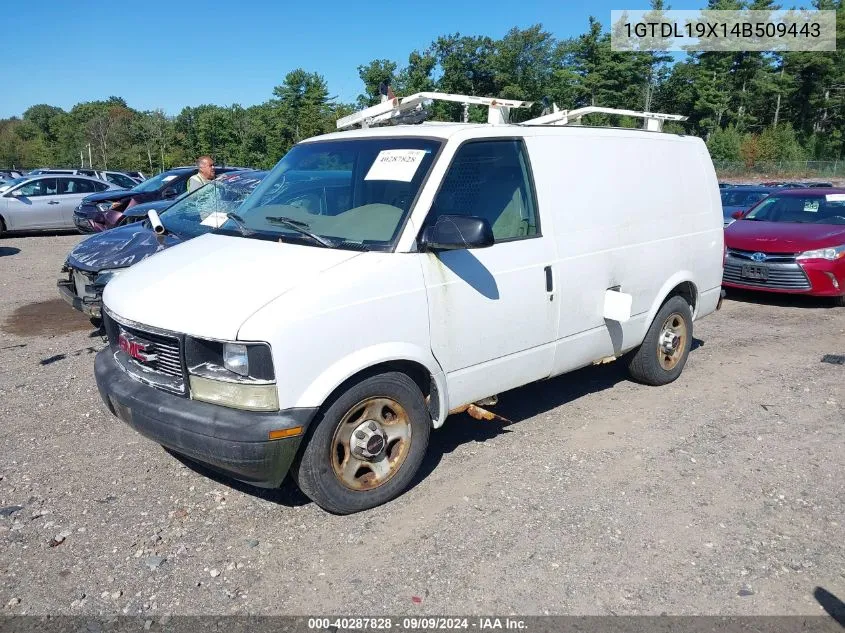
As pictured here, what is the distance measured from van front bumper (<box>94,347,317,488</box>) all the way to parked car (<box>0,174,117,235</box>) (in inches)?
658

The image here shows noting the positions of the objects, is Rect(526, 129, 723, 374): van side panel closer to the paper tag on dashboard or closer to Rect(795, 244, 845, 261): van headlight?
the paper tag on dashboard

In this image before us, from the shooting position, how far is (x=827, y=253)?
942 cm

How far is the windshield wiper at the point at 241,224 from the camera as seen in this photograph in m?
4.44

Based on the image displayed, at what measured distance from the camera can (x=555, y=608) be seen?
10.4 feet

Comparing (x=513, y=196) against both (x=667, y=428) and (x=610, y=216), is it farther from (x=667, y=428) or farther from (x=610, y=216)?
(x=667, y=428)

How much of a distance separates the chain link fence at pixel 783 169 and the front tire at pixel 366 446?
195ft

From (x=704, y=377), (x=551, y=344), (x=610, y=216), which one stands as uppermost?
(x=610, y=216)

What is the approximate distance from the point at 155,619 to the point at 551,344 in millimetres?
2915

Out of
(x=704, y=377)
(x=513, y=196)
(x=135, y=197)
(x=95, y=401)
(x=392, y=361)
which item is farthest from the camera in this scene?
(x=135, y=197)

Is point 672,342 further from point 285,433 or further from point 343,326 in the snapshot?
point 285,433

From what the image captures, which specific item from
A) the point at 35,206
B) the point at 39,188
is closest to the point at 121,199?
the point at 35,206

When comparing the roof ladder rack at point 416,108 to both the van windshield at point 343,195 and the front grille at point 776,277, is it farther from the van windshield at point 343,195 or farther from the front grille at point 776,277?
the front grille at point 776,277

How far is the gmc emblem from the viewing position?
3.82m

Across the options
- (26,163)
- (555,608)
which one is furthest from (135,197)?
(26,163)
